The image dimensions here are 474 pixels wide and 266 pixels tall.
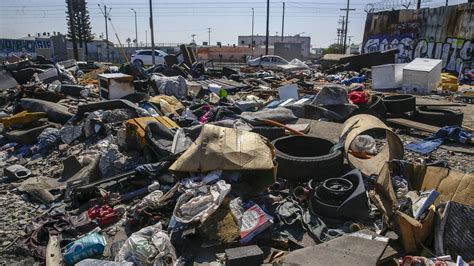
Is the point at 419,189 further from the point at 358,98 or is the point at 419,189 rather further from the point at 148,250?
the point at 358,98

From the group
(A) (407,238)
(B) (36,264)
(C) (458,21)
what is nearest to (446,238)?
(A) (407,238)

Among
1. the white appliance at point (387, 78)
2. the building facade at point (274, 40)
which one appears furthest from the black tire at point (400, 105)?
the building facade at point (274, 40)

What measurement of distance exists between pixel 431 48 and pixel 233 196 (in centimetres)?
2078

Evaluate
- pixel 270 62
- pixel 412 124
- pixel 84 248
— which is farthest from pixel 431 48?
pixel 84 248

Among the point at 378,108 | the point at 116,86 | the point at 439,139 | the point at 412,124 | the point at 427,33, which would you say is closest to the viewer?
the point at 439,139

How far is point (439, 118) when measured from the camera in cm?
782

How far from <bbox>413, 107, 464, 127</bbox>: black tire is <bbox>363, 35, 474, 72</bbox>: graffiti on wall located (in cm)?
1264

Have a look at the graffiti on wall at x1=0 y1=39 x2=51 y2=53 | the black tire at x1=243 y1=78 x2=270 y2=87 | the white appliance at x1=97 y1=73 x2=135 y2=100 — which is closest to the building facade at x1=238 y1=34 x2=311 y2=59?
the graffiti on wall at x1=0 y1=39 x2=51 y2=53

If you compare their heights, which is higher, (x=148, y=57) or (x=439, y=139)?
(x=148, y=57)

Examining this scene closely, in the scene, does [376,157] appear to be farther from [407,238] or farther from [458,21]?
[458,21]

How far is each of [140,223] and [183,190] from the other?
1.90 feet

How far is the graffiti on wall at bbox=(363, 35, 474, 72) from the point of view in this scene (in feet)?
60.2

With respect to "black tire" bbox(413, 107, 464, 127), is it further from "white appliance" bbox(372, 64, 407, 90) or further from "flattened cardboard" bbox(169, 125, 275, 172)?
"white appliance" bbox(372, 64, 407, 90)

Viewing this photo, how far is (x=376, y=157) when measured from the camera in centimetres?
540
